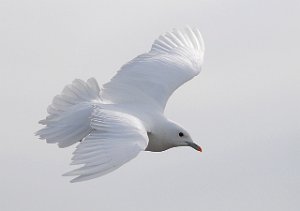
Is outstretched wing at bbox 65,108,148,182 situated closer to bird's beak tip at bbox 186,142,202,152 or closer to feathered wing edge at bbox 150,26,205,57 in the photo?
bird's beak tip at bbox 186,142,202,152

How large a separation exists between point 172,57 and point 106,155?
572cm

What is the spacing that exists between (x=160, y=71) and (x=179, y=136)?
202 centimetres

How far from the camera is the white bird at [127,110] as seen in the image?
59.2ft

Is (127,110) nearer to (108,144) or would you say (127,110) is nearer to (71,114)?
(71,114)

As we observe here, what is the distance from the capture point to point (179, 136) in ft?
68.5

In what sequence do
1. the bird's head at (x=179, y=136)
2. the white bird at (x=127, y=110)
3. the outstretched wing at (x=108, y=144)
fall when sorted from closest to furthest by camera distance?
the outstretched wing at (x=108, y=144)
the white bird at (x=127, y=110)
the bird's head at (x=179, y=136)

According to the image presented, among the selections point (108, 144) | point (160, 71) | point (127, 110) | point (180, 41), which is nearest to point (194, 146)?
point (127, 110)

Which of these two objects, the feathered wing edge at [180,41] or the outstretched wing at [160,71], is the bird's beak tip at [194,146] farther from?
the feathered wing edge at [180,41]

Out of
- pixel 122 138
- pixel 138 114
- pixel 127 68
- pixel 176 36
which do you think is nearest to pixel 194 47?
pixel 176 36

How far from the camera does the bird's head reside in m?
20.7

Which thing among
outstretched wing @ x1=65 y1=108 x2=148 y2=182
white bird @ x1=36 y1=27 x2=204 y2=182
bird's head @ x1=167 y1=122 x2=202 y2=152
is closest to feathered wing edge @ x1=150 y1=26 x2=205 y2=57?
white bird @ x1=36 y1=27 x2=204 y2=182

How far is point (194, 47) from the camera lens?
23953mm

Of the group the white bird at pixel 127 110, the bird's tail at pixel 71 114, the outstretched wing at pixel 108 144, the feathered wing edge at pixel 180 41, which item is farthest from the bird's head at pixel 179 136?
the feathered wing edge at pixel 180 41

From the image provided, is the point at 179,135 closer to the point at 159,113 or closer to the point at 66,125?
the point at 159,113
